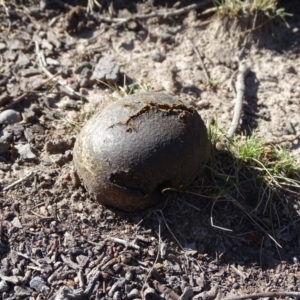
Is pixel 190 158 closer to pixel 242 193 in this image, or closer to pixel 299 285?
pixel 242 193

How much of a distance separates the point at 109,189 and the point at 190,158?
499 millimetres

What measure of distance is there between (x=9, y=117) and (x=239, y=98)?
1682 mm

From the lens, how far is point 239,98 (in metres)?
4.34

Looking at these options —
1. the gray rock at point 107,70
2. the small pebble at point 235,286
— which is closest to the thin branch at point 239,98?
the gray rock at point 107,70

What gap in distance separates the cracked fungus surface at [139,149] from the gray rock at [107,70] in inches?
40.3

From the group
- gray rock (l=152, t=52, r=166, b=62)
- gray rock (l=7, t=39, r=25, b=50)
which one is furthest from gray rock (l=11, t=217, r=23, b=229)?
gray rock (l=152, t=52, r=166, b=62)

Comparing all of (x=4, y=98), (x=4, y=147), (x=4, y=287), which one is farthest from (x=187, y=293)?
(x=4, y=98)

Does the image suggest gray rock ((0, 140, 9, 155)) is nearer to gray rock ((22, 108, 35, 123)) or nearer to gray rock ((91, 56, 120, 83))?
gray rock ((22, 108, 35, 123))

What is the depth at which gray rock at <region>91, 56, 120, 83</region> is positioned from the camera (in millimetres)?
4445

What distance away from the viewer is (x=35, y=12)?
4.98 meters

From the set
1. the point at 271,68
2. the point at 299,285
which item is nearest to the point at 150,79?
the point at 271,68

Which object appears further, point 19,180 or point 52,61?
point 52,61

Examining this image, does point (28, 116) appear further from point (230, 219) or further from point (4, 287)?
point (230, 219)

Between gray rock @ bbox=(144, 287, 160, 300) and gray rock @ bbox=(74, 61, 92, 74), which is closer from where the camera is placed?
gray rock @ bbox=(144, 287, 160, 300)
